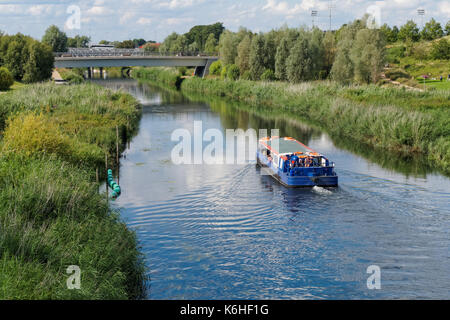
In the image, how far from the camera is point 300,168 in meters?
25.4

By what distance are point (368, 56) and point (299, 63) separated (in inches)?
383

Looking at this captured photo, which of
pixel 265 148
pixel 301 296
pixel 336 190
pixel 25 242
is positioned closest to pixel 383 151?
pixel 265 148

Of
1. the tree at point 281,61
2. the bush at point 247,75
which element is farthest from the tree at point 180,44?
the tree at point 281,61

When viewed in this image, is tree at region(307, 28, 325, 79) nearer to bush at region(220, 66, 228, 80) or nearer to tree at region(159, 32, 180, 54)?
bush at region(220, 66, 228, 80)

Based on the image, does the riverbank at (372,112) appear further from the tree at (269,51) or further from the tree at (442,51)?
the tree at (442,51)

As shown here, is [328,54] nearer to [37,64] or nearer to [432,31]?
[432,31]

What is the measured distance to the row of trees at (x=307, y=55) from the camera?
63.9m

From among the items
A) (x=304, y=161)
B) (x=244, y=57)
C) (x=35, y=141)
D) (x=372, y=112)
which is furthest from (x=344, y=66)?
(x=35, y=141)

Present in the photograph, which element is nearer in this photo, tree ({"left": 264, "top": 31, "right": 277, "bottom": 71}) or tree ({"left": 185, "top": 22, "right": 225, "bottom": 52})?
tree ({"left": 264, "top": 31, "right": 277, "bottom": 71})

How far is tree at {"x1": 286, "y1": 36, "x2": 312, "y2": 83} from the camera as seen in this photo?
69062mm

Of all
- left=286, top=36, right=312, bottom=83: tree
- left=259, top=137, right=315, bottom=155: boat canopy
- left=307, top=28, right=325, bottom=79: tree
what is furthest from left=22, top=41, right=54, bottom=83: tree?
left=259, top=137, right=315, bottom=155: boat canopy

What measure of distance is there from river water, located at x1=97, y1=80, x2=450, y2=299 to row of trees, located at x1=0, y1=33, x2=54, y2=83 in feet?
131

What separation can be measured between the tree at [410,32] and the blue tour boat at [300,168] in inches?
3068

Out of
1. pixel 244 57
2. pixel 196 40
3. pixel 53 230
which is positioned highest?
pixel 196 40
